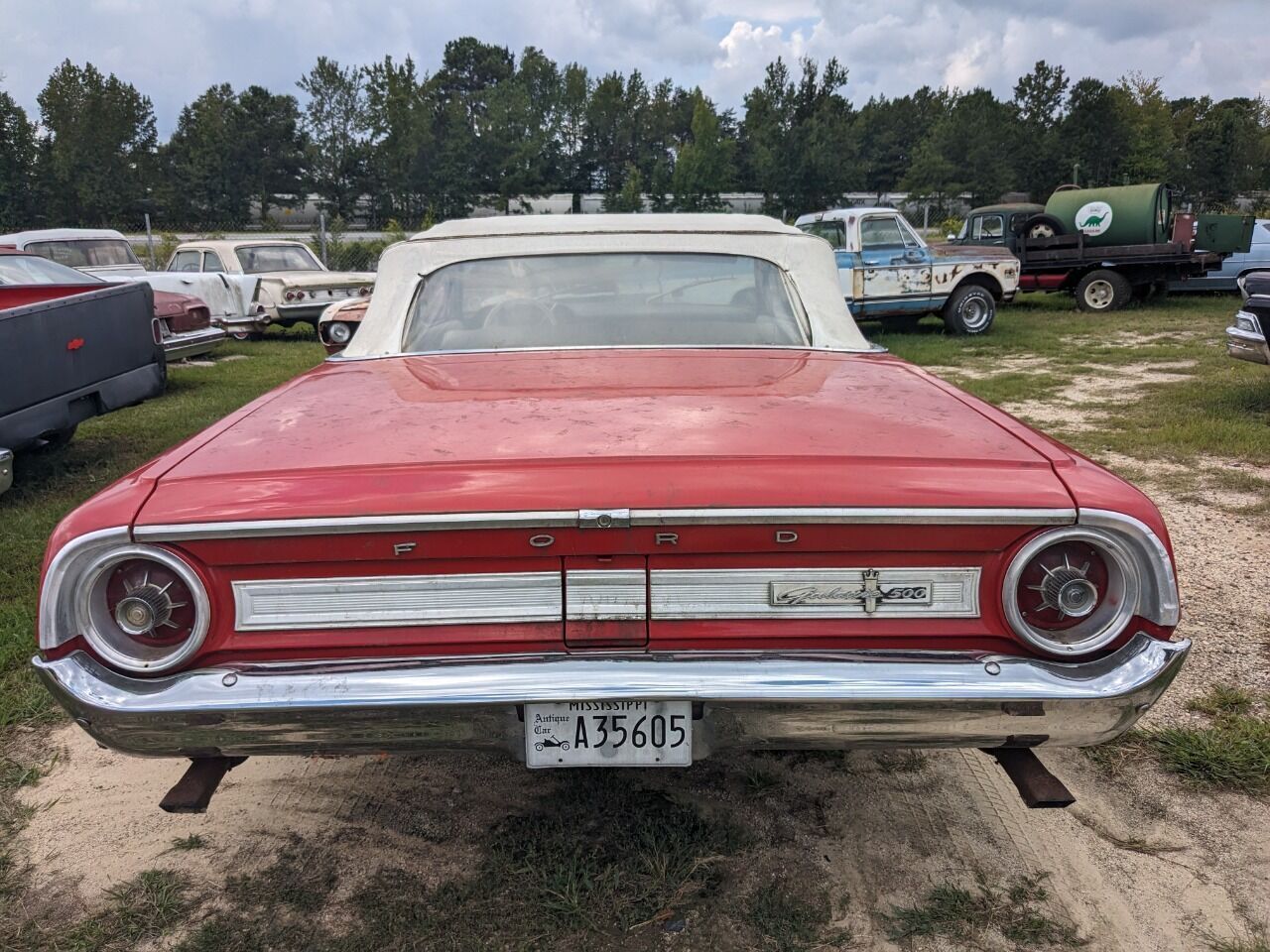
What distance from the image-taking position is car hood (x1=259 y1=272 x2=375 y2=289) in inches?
491

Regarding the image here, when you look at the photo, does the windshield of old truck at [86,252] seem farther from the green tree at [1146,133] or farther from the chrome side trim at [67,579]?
the green tree at [1146,133]

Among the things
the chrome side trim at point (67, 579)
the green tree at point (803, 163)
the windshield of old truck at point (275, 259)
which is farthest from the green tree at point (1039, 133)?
the chrome side trim at point (67, 579)

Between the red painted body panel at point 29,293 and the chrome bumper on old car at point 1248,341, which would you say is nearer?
the red painted body panel at point 29,293

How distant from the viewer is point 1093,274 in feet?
48.3

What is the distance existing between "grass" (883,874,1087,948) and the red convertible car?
36 cm

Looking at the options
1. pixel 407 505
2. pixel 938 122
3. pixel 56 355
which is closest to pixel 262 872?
pixel 407 505

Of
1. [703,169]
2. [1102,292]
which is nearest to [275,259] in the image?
[1102,292]

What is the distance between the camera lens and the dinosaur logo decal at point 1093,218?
584 inches

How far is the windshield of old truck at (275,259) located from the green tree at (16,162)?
32.4 metres

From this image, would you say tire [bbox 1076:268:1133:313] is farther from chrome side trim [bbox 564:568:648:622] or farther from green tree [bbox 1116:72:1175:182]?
green tree [bbox 1116:72:1175:182]

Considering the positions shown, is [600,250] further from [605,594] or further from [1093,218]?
[1093,218]

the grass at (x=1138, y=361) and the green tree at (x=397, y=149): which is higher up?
the green tree at (x=397, y=149)

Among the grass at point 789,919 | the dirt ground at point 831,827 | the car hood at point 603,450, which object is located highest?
the car hood at point 603,450

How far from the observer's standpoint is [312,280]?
500 inches
